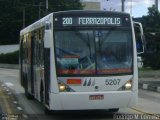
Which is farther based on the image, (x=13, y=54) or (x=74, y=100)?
(x=13, y=54)

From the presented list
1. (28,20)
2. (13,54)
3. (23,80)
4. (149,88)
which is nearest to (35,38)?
(23,80)

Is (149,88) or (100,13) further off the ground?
(100,13)

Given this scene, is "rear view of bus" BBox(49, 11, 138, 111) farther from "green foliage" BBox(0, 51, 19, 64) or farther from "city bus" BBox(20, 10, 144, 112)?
"green foliage" BBox(0, 51, 19, 64)

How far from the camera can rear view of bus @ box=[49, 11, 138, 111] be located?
1483 cm

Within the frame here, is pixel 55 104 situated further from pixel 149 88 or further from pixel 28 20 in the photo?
pixel 28 20

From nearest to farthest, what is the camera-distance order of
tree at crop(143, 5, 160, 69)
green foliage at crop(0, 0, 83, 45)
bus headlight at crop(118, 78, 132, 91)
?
bus headlight at crop(118, 78, 132, 91) → tree at crop(143, 5, 160, 69) → green foliage at crop(0, 0, 83, 45)

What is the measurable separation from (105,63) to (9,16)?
277ft

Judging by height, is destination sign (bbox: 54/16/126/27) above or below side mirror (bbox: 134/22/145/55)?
above

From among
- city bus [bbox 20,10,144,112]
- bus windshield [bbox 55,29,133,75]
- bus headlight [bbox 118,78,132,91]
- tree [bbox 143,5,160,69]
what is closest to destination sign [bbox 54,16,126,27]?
city bus [bbox 20,10,144,112]

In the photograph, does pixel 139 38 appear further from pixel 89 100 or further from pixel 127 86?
pixel 89 100

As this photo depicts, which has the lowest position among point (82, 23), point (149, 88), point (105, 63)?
point (149, 88)

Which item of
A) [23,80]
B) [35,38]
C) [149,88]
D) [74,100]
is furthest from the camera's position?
[149,88]

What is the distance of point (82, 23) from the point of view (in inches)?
604

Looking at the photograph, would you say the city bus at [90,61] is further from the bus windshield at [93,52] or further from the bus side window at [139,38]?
the bus side window at [139,38]
